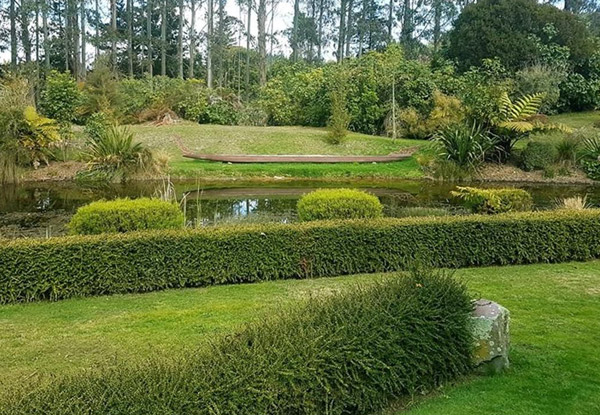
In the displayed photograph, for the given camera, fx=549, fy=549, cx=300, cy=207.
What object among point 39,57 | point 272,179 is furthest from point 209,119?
point 39,57

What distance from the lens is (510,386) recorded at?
3.50m

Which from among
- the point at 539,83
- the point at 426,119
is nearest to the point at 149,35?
the point at 426,119

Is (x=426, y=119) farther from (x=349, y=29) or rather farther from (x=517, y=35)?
(x=349, y=29)

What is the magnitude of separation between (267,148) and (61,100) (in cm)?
786

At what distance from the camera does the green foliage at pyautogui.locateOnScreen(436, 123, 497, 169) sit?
17.9 metres

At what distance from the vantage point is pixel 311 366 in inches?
110

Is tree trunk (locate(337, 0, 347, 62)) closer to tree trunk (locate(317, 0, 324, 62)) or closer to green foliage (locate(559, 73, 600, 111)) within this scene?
tree trunk (locate(317, 0, 324, 62))

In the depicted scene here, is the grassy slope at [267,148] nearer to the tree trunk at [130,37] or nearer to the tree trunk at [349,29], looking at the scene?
the tree trunk at [130,37]

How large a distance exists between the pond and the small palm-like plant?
751mm

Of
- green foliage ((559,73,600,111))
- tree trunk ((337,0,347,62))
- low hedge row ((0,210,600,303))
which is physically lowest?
low hedge row ((0,210,600,303))

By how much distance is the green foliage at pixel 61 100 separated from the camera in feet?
66.1

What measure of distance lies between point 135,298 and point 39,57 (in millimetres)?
37139

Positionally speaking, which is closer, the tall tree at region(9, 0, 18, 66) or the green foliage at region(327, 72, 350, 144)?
the green foliage at region(327, 72, 350, 144)

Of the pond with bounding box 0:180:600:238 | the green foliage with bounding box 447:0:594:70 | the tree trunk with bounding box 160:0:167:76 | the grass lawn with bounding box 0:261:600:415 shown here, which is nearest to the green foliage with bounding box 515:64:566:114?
the green foliage with bounding box 447:0:594:70
